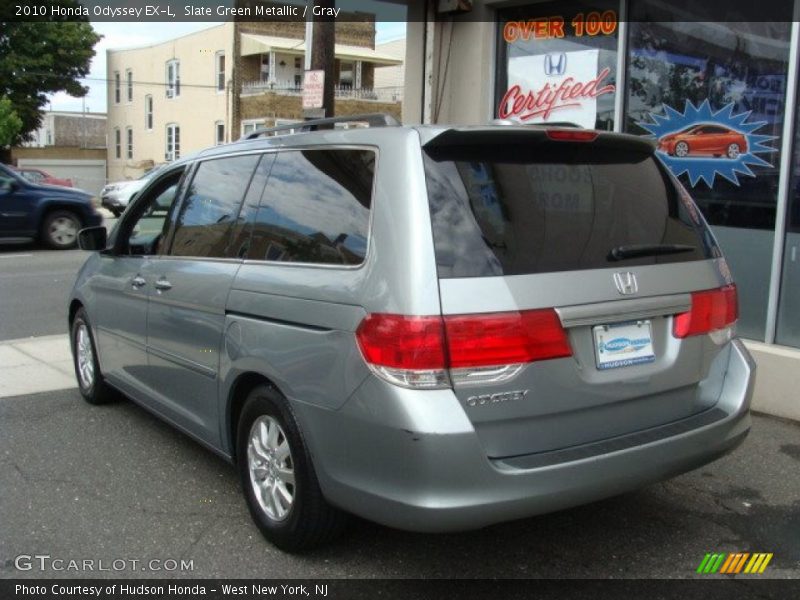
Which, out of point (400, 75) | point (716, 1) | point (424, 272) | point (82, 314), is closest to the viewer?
point (424, 272)

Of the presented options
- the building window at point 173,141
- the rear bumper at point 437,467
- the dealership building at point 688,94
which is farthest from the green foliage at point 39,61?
the rear bumper at point 437,467

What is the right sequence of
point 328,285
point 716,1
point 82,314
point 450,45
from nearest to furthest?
1. point 328,285
2. point 82,314
3. point 716,1
4. point 450,45

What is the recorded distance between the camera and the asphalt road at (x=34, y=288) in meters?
8.51

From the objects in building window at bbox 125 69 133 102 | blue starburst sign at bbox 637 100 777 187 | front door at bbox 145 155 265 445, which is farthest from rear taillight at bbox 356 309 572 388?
building window at bbox 125 69 133 102

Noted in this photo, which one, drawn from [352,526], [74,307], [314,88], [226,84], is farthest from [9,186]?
[226,84]

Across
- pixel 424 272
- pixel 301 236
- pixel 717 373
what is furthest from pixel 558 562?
pixel 301 236

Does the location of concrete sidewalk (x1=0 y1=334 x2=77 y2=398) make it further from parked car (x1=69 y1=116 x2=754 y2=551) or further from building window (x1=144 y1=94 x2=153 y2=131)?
building window (x1=144 y1=94 x2=153 y2=131)

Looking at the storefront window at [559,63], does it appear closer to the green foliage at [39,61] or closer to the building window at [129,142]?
the green foliage at [39,61]

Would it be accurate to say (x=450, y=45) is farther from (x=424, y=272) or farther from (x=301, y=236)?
(x=424, y=272)

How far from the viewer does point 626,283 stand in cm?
313

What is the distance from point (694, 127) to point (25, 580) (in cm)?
540

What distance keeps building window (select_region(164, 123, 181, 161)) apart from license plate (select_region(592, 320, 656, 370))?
138 ft

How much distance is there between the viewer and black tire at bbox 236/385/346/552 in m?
3.21

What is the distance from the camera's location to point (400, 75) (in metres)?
47.2
